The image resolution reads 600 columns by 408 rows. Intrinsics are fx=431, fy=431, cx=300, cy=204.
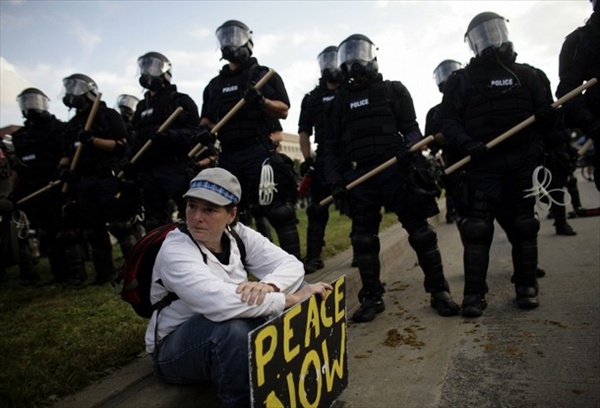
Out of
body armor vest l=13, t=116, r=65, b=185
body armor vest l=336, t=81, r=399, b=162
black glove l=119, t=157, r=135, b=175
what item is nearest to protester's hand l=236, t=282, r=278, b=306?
body armor vest l=336, t=81, r=399, b=162

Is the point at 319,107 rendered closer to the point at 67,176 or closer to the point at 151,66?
the point at 151,66

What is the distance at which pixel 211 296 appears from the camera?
182 centimetres

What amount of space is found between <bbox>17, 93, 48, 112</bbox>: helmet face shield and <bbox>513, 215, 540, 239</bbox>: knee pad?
19.4 feet

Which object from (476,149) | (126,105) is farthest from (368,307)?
(126,105)

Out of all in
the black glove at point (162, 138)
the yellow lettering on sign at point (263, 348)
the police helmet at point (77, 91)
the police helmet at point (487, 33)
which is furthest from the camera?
the police helmet at point (77, 91)

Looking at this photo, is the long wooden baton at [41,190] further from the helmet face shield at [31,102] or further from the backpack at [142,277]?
the backpack at [142,277]

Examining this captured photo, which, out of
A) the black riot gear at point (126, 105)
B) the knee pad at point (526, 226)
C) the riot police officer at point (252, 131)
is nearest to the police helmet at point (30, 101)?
the black riot gear at point (126, 105)

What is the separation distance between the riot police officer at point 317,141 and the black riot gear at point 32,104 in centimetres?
350

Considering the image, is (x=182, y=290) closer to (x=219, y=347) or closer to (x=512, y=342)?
(x=219, y=347)

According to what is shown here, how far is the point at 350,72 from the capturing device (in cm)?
357

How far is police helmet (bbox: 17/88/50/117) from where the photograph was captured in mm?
5738

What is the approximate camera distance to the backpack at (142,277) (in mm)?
2074

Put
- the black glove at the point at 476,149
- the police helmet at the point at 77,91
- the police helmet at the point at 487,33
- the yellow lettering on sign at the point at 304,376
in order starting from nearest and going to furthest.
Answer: the yellow lettering on sign at the point at 304,376, the black glove at the point at 476,149, the police helmet at the point at 487,33, the police helmet at the point at 77,91

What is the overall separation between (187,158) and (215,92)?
94 centimetres
